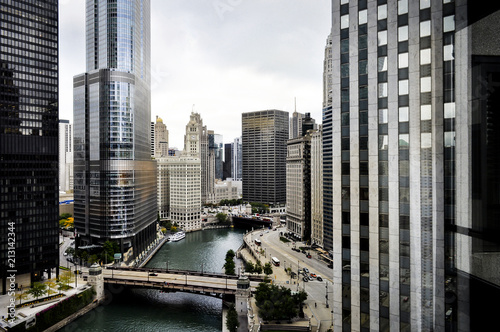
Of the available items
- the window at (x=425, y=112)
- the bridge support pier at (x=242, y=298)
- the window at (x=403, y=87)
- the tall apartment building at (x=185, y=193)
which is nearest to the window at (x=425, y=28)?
the window at (x=403, y=87)

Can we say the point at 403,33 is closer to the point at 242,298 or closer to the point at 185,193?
the point at 242,298

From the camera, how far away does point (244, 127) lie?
101812 millimetres

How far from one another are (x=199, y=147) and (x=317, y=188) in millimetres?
40728

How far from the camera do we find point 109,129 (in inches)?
1567

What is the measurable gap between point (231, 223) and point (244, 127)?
3796 cm

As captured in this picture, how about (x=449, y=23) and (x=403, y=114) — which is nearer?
(x=449, y=23)

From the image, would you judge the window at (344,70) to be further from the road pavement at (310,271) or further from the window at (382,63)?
the road pavement at (310,271)

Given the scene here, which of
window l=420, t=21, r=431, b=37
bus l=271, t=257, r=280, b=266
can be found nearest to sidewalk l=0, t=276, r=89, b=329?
bus l=271, t=257, r=280, b=266

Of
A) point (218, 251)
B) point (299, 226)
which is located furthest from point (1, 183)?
point (299, 226)

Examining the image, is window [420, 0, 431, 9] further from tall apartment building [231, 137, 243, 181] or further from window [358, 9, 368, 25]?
tall apartment building [231, 137, 243, 181]

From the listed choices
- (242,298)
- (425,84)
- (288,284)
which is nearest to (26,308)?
(242,298)

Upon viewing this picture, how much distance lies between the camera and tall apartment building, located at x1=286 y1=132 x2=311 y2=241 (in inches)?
2002

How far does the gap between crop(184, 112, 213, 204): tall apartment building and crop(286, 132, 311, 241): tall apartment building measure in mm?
29125

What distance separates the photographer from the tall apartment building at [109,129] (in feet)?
130
